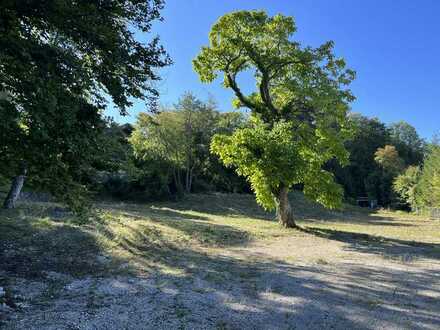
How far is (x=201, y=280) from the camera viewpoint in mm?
6609

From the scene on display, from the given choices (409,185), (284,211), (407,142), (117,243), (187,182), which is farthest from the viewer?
(407,142)

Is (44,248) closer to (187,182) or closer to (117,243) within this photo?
(117,243)

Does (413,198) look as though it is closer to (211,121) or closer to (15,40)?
(211,121)

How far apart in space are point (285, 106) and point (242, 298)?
11.0 metres

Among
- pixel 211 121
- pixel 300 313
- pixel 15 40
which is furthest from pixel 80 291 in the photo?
pixel 211 121

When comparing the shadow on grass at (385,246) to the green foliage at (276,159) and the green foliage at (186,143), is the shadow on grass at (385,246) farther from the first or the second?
the green foliage at (186,143)

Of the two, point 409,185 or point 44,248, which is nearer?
point 44,248

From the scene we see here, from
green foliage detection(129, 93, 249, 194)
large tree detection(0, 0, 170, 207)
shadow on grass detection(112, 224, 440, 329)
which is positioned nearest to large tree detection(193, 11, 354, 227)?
shadow on grass detection(112, 224, 440, 329)

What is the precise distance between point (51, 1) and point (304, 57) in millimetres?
10482

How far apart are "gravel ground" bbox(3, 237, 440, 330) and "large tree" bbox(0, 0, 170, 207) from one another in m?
1.71

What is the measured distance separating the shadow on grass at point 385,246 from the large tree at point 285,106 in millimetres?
1429

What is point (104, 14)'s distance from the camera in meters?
6.19

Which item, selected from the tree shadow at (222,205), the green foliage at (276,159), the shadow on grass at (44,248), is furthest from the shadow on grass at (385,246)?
the tree shadow at (222,205)

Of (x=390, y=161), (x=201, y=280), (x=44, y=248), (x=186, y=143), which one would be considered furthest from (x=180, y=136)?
→ (x=390, y=161)
